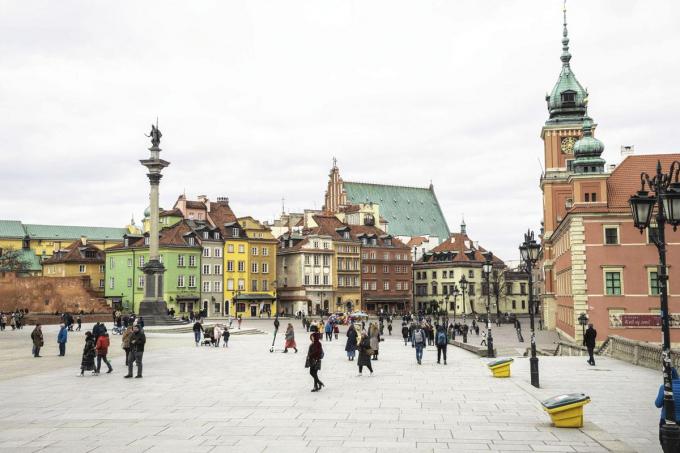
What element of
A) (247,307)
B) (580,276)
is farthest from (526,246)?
(247,307)

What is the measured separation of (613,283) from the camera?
47906mm

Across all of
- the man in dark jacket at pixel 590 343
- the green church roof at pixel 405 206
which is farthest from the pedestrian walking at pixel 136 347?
the green church roof at pixel 405 206

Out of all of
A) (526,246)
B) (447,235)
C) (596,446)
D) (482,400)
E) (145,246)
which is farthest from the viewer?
(447,235)

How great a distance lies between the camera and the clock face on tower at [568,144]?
7412 centimetres

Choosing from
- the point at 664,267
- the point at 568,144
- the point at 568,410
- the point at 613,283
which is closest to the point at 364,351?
the point at 568,410

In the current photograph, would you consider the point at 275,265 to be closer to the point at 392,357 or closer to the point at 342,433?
the point at 392,357

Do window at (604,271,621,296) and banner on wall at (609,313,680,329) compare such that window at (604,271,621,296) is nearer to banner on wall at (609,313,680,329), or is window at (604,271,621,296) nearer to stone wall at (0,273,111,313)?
banner on wall at (609,313,680,329)

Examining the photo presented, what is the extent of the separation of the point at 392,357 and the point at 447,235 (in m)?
113

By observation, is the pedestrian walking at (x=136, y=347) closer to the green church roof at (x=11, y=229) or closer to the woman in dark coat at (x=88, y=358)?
the woman in dark coat at (x=88, y=358)

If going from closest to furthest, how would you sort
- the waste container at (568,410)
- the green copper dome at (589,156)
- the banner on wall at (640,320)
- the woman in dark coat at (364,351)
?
the waste container at (568,410) → the woman in dark coat at (364,351) → the banner on wall at (640,320) → the green copper dome at (589,156)

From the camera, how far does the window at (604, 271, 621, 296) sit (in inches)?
1880

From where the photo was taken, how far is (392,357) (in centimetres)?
3366

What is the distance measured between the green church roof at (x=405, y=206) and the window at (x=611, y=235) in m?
86.2

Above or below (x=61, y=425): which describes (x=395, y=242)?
above
